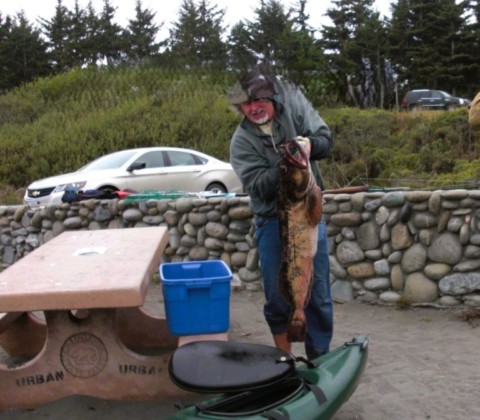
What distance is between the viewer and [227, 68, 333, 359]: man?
3326 millimetres

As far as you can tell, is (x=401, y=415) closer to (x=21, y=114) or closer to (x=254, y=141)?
(x=254, y=141)

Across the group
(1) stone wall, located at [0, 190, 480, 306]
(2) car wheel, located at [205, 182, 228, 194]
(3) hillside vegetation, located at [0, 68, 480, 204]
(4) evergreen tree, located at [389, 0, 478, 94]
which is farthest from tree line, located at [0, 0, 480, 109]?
(1) stone wall, located at [0, 190, 480, 306]

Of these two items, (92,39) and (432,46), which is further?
(92,39)

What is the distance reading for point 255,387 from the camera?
2627 mm

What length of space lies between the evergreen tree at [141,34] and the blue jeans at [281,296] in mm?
40696

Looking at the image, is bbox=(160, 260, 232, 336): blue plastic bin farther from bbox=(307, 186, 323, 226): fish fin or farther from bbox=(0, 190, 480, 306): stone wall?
bbox=(0, 190, 480, 306): stone wall

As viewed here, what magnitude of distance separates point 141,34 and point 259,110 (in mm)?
43709

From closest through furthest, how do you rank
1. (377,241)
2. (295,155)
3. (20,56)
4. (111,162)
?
(295,155) < (377,241) < (111,162) < (20,56)

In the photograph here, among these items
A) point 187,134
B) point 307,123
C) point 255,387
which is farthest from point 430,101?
point 255,387

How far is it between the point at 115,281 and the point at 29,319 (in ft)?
6.22

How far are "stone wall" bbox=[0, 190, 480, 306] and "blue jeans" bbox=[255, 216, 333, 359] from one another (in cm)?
235

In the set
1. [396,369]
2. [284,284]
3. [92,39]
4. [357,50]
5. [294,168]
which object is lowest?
[396,369]

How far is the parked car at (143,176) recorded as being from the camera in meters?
11.0

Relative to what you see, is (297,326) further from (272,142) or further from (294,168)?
(272,142)
